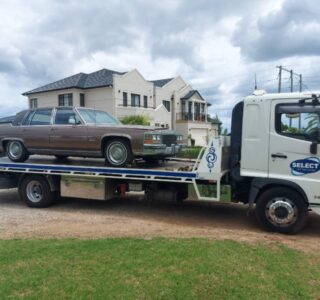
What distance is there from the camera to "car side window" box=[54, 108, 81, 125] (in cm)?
953

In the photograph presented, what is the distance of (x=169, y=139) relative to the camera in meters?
9.05

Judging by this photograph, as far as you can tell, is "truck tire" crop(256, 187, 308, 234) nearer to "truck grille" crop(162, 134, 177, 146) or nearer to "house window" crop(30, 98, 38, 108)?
"truck grille" crop(162, 134, 177, 146)

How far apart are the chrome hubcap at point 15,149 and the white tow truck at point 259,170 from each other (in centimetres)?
209

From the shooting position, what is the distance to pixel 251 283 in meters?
4.51

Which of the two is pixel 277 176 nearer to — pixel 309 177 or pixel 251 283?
pixel 309 177

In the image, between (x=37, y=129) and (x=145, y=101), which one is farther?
(x=145, y=101)

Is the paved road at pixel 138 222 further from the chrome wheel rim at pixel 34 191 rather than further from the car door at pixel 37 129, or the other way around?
the car door at pixel 37 129

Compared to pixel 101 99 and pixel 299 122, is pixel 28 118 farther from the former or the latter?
pixel 101 99

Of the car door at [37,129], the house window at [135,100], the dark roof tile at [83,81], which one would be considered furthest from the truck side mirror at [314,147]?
the house window at [135,100]

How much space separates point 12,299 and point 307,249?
13.9ft

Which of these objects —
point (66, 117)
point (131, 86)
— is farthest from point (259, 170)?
point (131, 86)

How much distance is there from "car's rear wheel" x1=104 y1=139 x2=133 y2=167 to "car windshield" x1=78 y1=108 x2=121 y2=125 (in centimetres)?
82

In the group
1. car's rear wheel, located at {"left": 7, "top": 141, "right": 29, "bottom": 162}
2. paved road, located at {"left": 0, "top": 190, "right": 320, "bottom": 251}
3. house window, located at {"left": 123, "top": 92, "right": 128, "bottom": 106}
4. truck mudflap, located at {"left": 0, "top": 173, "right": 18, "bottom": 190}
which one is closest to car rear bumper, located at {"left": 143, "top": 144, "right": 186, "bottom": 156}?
paved road, located at {"left": 0, "top": 190, "right": 320, "bottom": 251}

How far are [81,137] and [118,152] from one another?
3.32 ft
